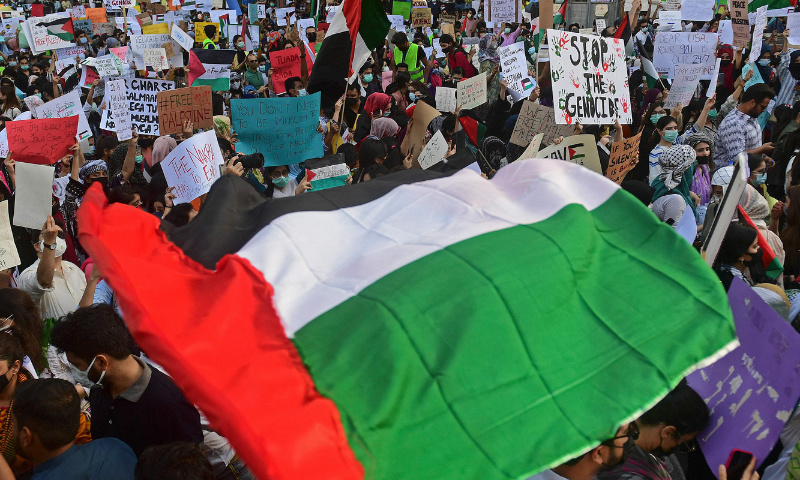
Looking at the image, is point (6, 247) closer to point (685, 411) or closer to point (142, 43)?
point (685, 411)

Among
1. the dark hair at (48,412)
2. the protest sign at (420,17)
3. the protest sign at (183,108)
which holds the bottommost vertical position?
the dark hair at (48,412)

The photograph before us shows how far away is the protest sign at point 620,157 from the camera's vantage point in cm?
551

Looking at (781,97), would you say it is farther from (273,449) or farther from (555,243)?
(273,449)

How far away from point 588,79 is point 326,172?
248 centimetres

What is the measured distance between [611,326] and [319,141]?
4914mm

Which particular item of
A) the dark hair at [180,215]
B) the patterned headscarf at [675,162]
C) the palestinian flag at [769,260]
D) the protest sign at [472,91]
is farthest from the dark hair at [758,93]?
the dark hair at [180,215]

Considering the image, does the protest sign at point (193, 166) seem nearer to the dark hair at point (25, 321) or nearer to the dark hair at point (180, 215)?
the dark hair at point (180, 215)

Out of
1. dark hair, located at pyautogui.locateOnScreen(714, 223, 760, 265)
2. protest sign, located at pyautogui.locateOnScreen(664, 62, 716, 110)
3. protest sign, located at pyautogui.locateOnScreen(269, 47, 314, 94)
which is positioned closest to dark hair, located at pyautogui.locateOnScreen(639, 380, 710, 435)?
dark hair, located at pyautogui.locateOnScreen(714, 223, 760, 265)

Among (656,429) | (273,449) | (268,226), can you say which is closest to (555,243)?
(268,226)

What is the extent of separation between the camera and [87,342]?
9.62 ft

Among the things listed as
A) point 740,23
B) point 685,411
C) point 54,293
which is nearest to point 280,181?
point 54,293

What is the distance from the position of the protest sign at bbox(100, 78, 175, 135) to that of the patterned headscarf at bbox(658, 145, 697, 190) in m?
4.65

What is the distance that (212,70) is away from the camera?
Result: 909 centimetres

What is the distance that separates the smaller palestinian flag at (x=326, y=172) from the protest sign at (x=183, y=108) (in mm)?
1410
